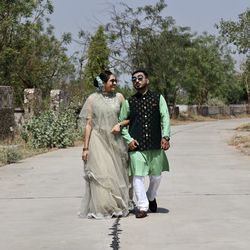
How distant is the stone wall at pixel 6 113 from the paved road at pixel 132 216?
6661 millimetres

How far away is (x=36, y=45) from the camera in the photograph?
36688 mm

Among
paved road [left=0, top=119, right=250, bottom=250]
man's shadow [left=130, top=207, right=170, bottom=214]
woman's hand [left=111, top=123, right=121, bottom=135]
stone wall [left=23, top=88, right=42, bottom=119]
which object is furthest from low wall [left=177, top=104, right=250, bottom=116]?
woman's hand [left=111, top=123, right=121, bottom=135]

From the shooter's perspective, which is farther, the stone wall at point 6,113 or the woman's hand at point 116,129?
the stone wall at point 6,113

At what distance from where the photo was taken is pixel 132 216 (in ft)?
26.9

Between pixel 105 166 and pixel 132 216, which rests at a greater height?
pixel 105 166

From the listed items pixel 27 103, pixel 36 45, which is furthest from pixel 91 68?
pixel 27 103

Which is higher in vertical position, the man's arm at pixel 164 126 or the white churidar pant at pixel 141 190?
the man's arm at pixel 164 126

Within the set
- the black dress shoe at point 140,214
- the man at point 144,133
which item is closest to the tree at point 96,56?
the man at point 144,133

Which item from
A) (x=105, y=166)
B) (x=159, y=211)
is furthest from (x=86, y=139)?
(x=159, y=211)

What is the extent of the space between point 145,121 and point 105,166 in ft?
2.58

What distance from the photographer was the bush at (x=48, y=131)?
2111cm

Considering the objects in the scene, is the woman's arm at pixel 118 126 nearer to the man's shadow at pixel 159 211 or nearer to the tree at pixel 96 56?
the man's shadow at pixel 159 211

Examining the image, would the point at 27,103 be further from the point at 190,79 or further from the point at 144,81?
the point at 190,79

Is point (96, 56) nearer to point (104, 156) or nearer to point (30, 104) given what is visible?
point (30, 104)
